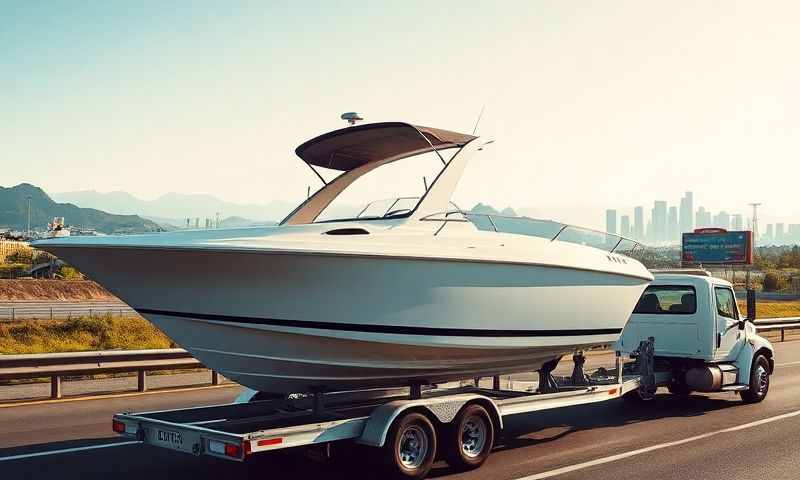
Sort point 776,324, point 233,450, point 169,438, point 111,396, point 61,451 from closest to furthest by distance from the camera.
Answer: point 233,450 < point 169,438 < point 61,451 < point 111,396 < point 776,324

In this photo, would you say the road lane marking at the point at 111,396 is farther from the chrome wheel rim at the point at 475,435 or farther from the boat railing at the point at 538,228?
the boat railing at the point at 538,228

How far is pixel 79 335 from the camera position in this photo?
25.5 meters

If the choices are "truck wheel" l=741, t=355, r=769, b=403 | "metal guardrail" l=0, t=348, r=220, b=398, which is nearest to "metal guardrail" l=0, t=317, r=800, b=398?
"metal guardrail" l=0, t=348, r=220, b=398

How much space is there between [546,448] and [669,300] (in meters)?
4.13

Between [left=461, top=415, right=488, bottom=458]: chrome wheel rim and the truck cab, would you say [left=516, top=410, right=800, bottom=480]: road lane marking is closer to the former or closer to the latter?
[left=461, top=415, right=488, bottom=458]: chrome wheel rim

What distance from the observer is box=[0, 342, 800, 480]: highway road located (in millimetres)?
7777

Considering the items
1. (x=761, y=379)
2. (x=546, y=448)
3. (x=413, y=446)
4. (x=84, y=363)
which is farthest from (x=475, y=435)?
(x=84, y=363)

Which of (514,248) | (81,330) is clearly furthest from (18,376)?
(81,330)

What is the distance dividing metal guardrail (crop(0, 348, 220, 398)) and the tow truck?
182 inches

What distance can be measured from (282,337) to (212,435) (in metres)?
1.06

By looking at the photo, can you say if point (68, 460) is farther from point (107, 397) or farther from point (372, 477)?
point (107, 397)

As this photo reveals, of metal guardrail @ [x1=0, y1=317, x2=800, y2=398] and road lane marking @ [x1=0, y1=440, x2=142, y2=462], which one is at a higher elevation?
metal guardrail @ [x1=0, y1=317, x2=800, y2=398]

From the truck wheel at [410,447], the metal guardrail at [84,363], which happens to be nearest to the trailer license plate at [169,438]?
the truck wheel at [410,447]

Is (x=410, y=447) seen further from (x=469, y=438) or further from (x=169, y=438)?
(x=169, y=438)
